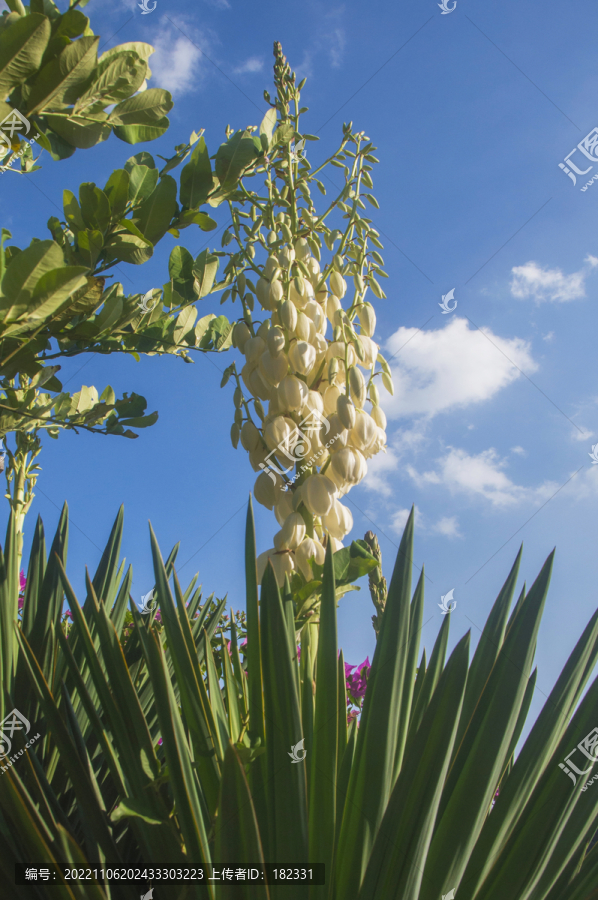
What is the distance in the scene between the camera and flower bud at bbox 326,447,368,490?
1.07 metres

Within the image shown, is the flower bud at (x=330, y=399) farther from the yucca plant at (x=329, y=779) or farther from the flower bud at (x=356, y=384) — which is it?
the yucca plant at (x=329, y=779)

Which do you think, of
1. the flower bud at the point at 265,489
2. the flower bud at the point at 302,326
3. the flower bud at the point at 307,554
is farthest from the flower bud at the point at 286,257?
the flower bud at the point at 307,554

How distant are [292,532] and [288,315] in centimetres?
46

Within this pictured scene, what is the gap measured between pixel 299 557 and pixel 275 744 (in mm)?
358

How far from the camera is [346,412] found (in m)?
1.08

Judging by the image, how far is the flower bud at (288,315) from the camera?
1109mm

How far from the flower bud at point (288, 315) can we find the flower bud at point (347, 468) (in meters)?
0.29

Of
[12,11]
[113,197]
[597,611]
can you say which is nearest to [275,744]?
[597,611]

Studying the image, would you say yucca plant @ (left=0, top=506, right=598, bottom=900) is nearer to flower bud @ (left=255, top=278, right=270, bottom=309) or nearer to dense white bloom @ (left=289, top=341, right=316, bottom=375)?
dense white bloom @ (left=289, top=341, right=316, bottom=375)

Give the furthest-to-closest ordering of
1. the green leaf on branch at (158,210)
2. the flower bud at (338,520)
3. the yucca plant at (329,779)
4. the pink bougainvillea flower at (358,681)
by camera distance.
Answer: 1. the pink bougainvillea flower at (358,681)
2. the flower bud at (338,520)
3. the green leaf on branch at (158,210)
4. the yucca plant at (329,779)

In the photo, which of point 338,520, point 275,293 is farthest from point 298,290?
point 338,520

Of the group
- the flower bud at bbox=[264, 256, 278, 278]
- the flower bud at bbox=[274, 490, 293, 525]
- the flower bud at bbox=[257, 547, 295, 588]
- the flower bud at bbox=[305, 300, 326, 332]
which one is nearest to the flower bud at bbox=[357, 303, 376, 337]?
the flower bud at bbox=[305, 300, 326, 332]

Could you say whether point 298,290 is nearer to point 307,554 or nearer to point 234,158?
point 234,158

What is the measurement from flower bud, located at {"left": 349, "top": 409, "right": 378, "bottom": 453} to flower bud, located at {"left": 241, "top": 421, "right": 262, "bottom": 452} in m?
0.20
